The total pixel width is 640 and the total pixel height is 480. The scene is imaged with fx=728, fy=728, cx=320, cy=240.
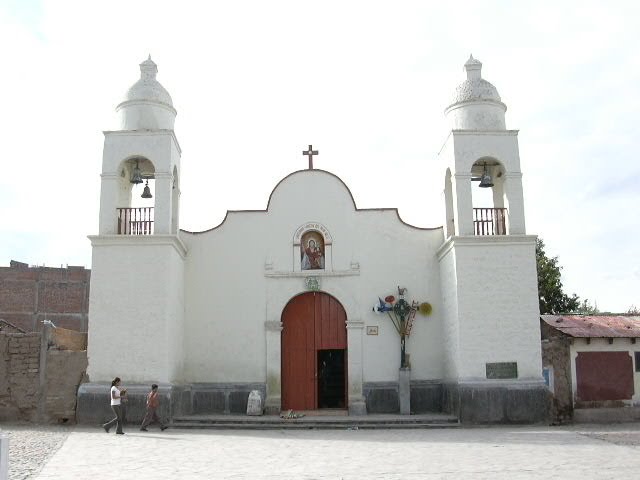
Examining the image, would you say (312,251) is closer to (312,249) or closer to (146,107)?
(312,249)

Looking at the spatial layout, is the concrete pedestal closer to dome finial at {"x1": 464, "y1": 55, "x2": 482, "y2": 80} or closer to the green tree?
dome finial at {"x1": 464, "y1": 55, "x2": 482, "y2": 80}

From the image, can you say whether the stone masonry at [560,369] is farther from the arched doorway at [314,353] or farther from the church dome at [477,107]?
the church dome at [477,107]

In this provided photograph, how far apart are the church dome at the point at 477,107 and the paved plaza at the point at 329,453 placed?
744cm

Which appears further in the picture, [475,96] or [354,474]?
[475,96]

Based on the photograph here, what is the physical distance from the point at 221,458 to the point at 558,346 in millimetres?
9330

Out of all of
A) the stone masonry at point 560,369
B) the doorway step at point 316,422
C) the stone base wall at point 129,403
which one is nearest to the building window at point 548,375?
the stone masonry at point 560,369

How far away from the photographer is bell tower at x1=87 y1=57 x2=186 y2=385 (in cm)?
1692

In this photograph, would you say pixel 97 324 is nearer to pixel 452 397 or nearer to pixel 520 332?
pixel 452 397

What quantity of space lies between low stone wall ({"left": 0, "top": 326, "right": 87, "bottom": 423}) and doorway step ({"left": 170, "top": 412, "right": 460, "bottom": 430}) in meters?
2.62

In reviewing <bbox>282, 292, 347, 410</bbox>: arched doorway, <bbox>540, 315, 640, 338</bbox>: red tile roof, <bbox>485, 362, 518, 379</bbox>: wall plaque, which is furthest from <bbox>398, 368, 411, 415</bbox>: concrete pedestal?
<bbox>540, 315, 640, 338</bbox>: red tile roof

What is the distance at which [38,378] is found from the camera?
669 inches

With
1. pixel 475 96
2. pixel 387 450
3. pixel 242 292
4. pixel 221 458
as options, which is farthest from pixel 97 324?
pixel 475 96

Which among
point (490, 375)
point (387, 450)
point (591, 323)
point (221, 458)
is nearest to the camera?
point (221, 458)

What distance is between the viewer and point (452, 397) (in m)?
17.4
